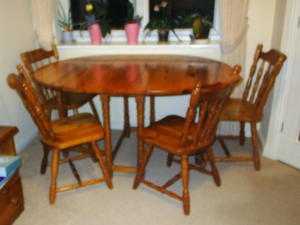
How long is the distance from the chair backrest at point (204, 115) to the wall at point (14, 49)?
1602mm

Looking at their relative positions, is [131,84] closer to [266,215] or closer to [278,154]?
[266,215]

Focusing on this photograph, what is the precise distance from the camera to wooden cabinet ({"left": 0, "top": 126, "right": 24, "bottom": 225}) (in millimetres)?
1815

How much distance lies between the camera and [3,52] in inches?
102

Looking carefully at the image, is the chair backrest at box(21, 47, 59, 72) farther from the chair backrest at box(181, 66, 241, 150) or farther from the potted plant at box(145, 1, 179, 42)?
the chair backrest at box(181, 66, 241, 150)

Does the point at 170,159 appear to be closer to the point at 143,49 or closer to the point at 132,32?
the point at 143,49

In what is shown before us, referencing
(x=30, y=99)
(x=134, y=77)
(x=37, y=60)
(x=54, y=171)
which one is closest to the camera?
→ (x=30, y=99)

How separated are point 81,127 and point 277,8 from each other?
1.82 metres

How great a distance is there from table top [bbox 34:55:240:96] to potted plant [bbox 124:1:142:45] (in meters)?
0.27

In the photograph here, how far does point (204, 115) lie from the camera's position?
180 centimetres

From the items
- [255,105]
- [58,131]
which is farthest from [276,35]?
[58,131]

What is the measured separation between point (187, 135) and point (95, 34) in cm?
158

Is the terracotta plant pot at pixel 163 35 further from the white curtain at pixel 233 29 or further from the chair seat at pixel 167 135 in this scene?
the chair seat at pixel 167 135

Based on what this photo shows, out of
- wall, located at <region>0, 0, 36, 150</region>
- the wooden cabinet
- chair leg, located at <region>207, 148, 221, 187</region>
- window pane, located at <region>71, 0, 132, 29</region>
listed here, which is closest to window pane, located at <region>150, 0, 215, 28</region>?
window pane, located at <region>71, 0, 132, 29</region>

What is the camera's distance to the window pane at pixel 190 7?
298 centimetres
